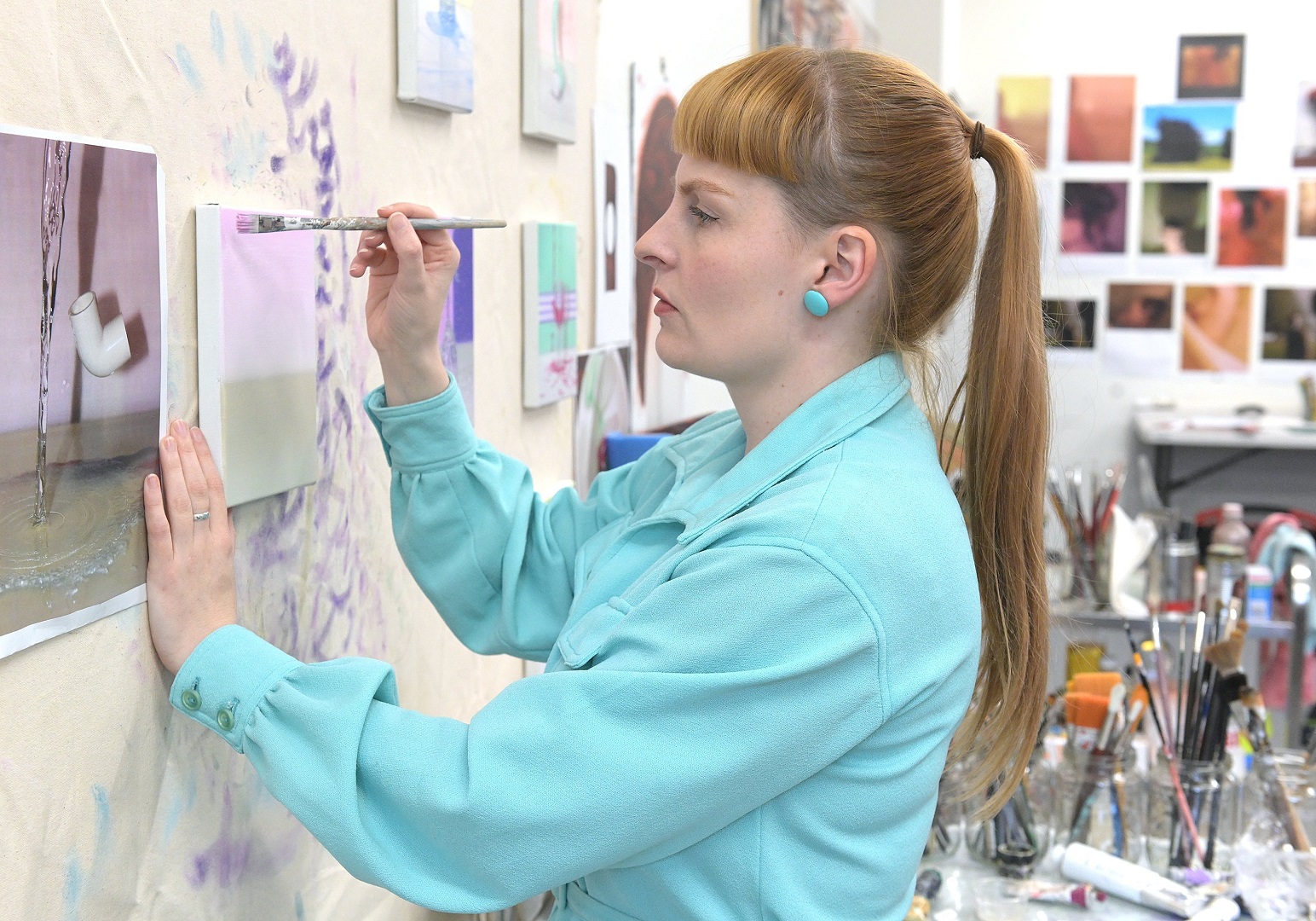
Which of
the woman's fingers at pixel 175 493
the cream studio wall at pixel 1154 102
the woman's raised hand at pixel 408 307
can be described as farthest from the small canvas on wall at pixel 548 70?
the cream studio wall at pixel 1154 102

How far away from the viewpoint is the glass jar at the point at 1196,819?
1.44 metres

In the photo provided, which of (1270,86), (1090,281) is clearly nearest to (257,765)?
(1090,281)

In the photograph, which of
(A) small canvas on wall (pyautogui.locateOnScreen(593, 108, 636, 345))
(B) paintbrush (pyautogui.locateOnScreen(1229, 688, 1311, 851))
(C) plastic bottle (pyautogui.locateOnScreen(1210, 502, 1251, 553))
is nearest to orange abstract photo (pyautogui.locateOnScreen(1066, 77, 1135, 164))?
(C) plastic bottle (pyautogui.locateOnScreen(1210, 502, 1251, 553))

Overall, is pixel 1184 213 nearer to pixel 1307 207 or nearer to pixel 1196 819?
pixel 1307 207

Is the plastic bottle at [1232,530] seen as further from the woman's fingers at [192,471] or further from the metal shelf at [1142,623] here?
the woman's fingers at [192,471]

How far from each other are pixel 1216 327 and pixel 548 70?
159 inches

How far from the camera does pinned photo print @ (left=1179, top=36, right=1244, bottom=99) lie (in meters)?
4.65

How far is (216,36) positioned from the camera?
818 millimetres

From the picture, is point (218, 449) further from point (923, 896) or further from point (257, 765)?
point (923, 896)

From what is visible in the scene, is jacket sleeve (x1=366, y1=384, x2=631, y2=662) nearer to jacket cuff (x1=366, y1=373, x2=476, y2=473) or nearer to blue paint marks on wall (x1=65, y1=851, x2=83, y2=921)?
jacket cuff (x1=366, y1=373, x2=476, y2=473)

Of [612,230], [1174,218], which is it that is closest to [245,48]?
[612,230]

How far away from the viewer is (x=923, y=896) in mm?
1391

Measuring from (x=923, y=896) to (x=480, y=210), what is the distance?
890 mm

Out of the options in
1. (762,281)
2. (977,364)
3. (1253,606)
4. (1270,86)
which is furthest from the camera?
(1270,86)
